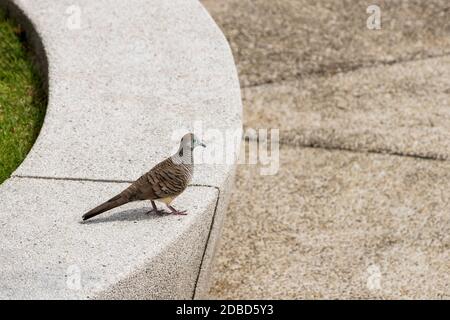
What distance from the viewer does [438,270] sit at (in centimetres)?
559

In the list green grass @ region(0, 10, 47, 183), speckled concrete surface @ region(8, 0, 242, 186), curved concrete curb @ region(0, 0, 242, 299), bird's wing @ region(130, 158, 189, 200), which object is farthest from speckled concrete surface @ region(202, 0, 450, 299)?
green grass @ region(0, 10, 47, 183)

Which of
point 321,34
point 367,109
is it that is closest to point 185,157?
point 367,109

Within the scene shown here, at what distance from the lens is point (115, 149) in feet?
16.8

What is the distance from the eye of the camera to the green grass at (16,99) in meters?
5.47

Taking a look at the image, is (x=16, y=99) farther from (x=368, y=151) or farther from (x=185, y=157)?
(x=368, y=151)

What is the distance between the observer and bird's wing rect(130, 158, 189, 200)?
14.6ft

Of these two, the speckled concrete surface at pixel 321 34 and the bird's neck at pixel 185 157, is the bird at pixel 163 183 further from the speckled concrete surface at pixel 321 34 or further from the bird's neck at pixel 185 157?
the speckled concrete surface at pixel 321 34

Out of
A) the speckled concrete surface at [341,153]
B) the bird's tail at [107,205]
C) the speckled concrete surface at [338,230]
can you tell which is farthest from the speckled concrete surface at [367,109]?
the bird's tail at [107,205]

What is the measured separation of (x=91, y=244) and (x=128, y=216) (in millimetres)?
348

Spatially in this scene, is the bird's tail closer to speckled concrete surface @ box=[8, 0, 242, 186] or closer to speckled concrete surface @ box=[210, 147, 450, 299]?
speckled concrete surface @ box=[8, 0, 242, 186]

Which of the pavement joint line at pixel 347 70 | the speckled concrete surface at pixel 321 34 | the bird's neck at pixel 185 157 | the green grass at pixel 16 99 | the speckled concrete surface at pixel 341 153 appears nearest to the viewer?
the bird's neck at pixel 185 157

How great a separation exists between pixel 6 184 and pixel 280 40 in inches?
164

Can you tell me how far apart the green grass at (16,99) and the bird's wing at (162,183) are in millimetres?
1147

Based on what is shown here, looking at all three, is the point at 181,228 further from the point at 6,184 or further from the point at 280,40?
the point at 280,40
